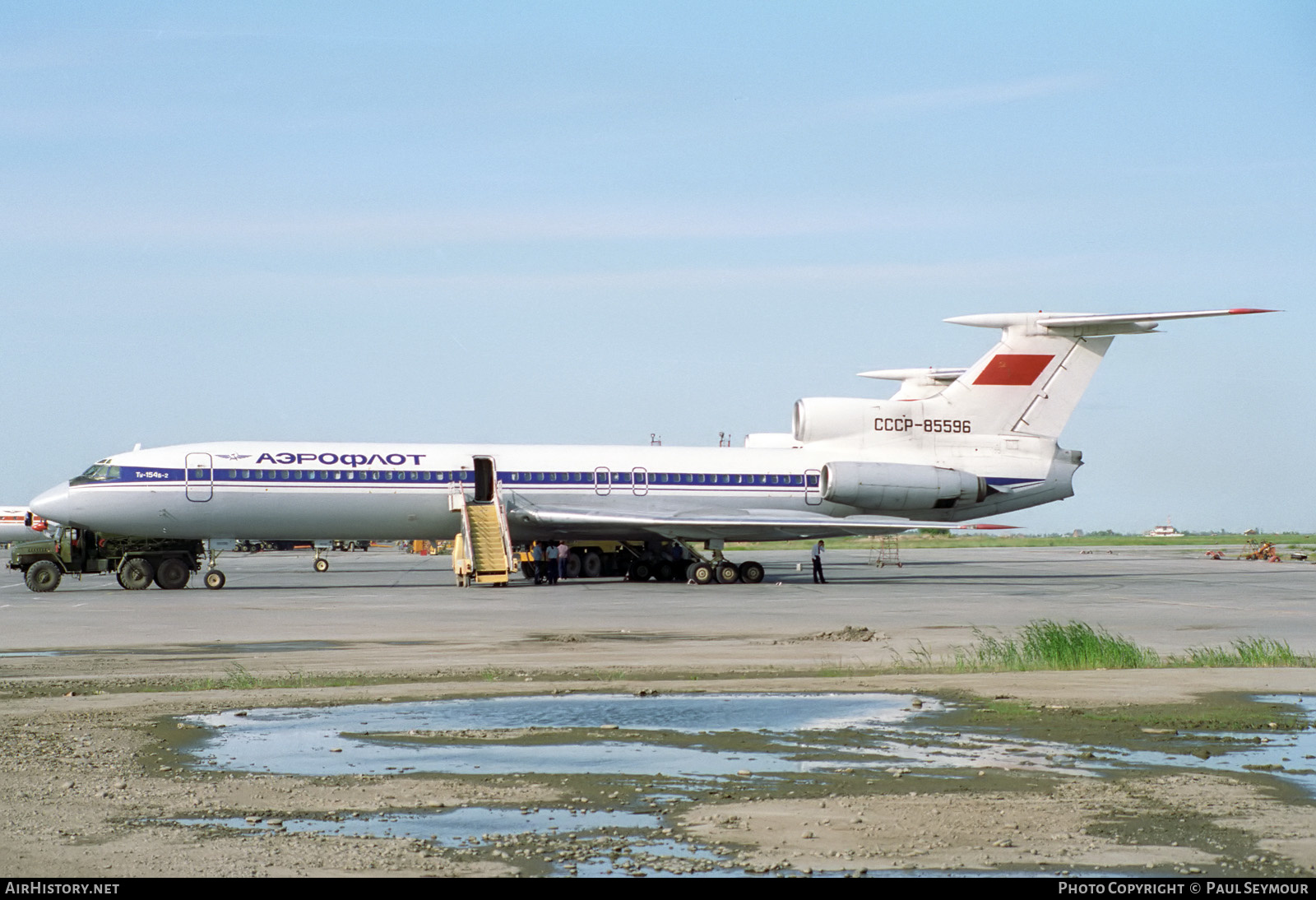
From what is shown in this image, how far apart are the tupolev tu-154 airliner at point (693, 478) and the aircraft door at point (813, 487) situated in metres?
0.06

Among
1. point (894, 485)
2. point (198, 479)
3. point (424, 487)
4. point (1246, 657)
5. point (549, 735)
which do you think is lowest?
point (1246, 657)

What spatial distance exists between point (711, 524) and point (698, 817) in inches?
1192

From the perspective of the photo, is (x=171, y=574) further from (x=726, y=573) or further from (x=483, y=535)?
(x=726, y=573)

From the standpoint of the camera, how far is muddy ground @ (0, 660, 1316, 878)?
20.2 feet

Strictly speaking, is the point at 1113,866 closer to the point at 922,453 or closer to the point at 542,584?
the point at 542,584

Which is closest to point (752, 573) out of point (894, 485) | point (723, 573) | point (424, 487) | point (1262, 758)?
point (723, 573)

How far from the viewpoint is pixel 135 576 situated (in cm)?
3509

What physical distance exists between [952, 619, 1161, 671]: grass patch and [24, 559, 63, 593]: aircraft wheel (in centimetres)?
2696

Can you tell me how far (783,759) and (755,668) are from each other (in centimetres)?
588

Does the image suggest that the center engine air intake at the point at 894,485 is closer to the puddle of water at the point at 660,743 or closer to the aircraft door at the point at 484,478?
the aircraft door at the point at 484,478

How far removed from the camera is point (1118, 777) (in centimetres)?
825

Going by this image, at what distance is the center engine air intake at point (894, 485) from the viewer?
1524 inches
